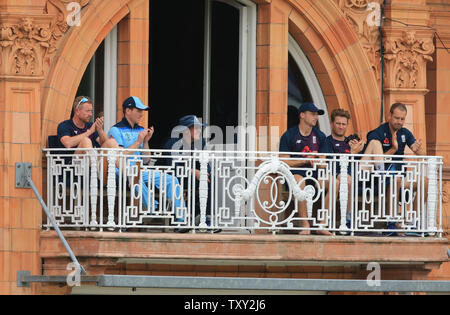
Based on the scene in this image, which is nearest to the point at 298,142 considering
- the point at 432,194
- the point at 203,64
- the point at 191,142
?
the point at 191,142

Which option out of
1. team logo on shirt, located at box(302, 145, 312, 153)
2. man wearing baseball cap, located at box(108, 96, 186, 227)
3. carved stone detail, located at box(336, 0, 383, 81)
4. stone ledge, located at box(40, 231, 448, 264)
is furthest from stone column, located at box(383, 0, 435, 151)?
man wearing baseball cap, located at box(108, 96, 186, 227)

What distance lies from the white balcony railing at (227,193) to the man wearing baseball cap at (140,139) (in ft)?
0.07

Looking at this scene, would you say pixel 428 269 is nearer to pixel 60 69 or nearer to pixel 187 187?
pixel 187 187

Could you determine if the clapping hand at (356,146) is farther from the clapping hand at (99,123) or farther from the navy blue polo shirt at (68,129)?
the navy blue polo shirt at (68,129)

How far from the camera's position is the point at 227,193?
21938mm

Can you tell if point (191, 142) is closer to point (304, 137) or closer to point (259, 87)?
point (304, 137)

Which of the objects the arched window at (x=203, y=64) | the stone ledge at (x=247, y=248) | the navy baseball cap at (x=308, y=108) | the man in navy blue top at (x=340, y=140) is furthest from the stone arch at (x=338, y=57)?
the stone ledge at (x=247, y=248)

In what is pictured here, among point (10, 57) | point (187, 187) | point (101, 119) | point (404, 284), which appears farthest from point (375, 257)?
point (10, 57)

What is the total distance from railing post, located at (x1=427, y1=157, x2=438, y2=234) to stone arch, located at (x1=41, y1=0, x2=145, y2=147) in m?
4.90

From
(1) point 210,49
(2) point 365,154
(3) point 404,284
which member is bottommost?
(3) point 404,284

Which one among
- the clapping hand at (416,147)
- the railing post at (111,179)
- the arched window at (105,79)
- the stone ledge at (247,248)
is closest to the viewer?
the railing post at (111,179)

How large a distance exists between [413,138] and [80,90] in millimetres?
4829

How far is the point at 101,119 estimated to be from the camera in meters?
21.8

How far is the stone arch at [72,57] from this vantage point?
73.6 feet
